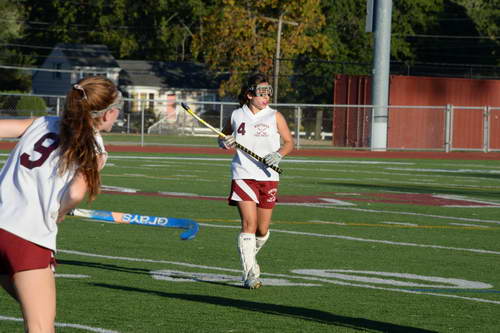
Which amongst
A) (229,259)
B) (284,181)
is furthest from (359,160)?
(229,259)

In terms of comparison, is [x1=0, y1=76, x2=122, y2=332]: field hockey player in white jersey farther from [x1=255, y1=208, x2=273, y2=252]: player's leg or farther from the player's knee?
[x1=255, y1=208, x2=273, y2=252]: player's leg

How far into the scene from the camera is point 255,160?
396 inches

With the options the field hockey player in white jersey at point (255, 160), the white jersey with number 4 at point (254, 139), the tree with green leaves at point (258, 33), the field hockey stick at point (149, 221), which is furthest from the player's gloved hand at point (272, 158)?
the tree with green leaves at point (258, 33)

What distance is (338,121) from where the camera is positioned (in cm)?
4166

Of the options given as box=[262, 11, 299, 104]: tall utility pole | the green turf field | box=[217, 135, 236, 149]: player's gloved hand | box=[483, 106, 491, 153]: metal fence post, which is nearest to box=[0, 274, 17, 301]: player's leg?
the green turf field

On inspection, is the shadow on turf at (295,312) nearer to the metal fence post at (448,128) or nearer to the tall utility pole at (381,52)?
the metal fence post at (448,128)

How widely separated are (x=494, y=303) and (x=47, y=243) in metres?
4.87

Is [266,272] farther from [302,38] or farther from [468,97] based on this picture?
[302,38]

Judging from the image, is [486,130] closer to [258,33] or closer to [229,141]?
[258,33]

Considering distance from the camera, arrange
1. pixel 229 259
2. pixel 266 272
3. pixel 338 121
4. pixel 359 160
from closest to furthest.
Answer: pixel 266 272, pixel 229 259, pixel 359 160, pixel 338 121

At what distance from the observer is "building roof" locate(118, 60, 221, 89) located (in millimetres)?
82688

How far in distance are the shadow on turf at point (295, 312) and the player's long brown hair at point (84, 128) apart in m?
3.17

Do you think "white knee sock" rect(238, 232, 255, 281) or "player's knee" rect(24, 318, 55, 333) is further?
"white knee sock" rect(238, 232, 255, 281)

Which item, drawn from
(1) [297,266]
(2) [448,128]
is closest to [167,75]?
(2) [448,128]
